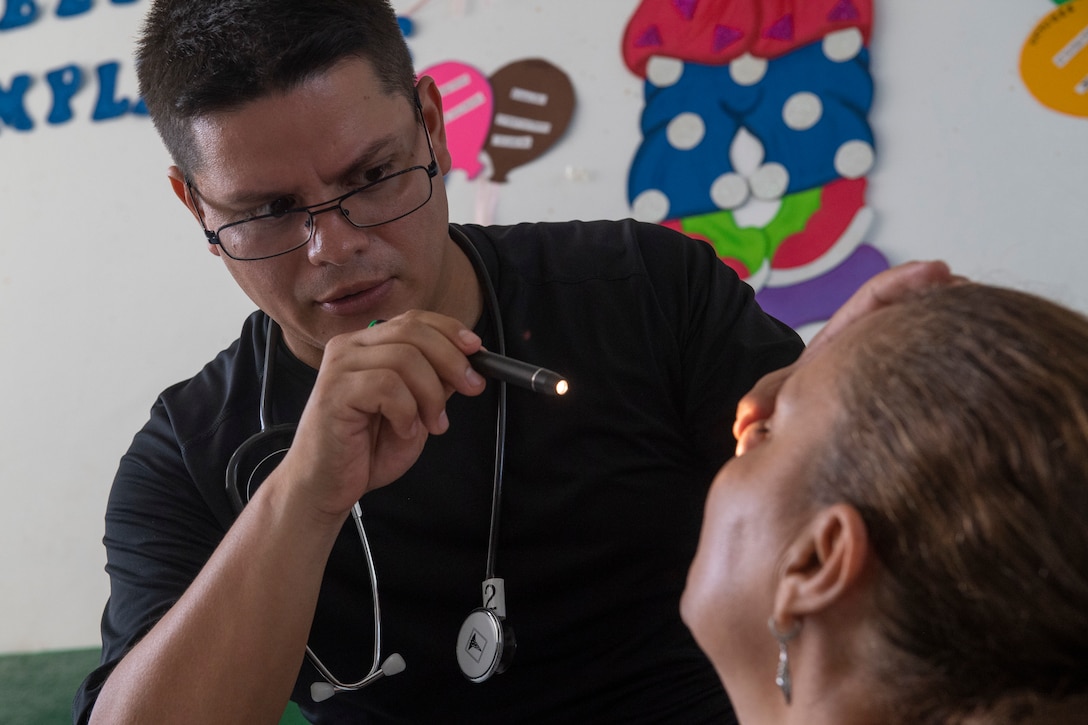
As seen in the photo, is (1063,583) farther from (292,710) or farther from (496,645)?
(292,710)

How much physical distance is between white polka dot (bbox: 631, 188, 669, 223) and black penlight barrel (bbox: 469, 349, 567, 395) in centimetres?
128

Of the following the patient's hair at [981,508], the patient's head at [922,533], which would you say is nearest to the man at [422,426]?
the patient's head at [922,533]

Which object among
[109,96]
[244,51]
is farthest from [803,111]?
[109,96]

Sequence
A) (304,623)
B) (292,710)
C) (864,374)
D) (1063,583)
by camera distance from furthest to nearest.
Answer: (292,710), (304,623), (864,374), (1063,583)

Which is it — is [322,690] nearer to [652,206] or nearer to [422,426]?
[422,426]

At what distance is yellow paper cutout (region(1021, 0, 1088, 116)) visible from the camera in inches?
74.5

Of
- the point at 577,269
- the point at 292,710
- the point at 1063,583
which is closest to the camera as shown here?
the point at 1063,583

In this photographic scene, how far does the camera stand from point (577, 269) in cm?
142

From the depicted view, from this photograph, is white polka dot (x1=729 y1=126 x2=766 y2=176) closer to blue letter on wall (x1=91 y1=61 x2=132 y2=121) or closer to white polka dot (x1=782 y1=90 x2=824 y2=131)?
white polka dot (x1=782 y1=90 x2=824 y2=131)

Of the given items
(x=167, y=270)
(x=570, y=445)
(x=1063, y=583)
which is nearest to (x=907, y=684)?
(x=1063, y=583)

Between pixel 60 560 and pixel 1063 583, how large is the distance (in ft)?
8.94

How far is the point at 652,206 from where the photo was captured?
2236 mm

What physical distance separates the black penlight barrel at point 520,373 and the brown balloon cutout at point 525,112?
140cm

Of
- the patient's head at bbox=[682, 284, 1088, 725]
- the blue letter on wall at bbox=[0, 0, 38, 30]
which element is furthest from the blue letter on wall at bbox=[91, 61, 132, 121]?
the patient's head at bbox=[682, 284, 1088, 725]
